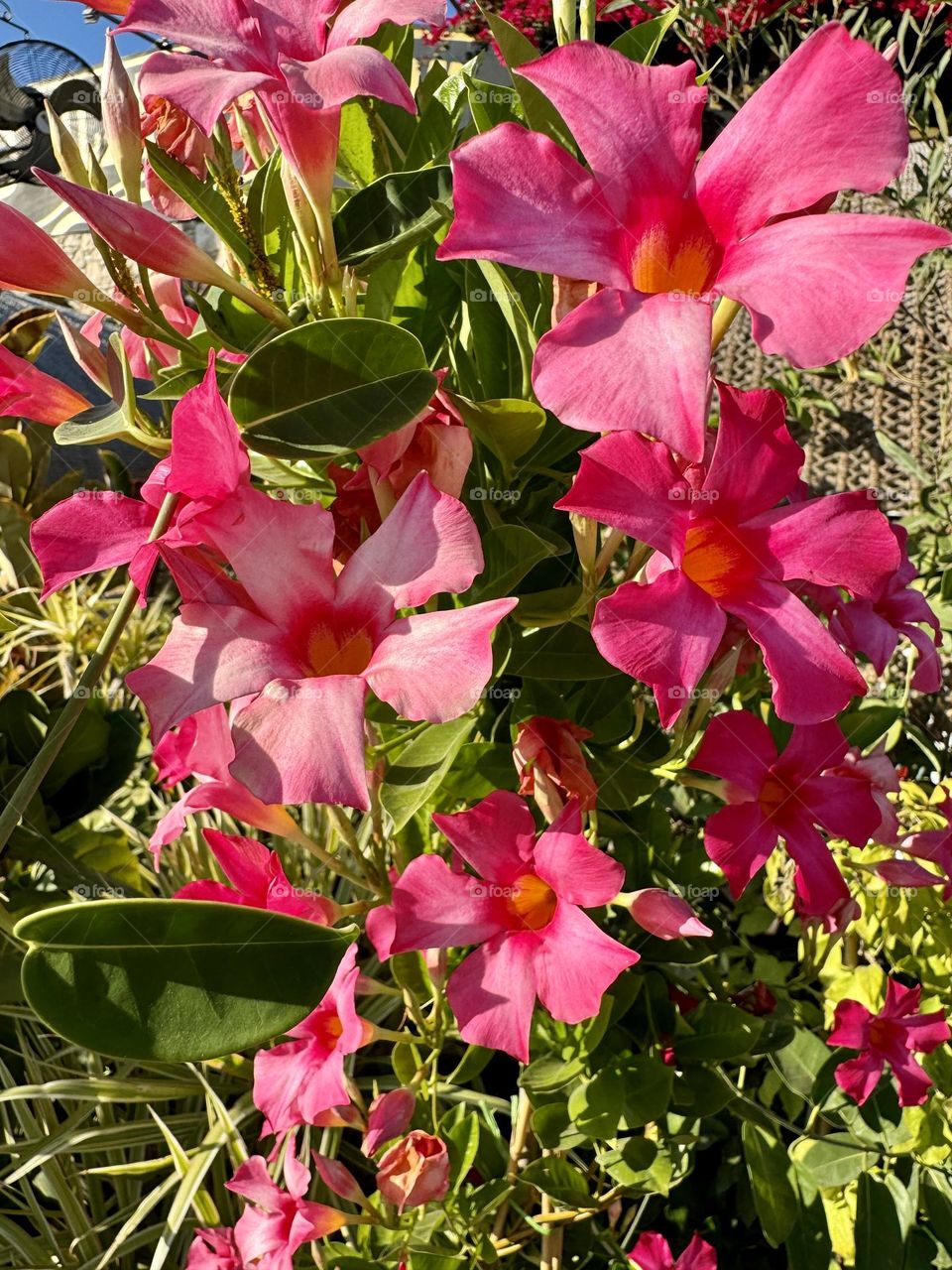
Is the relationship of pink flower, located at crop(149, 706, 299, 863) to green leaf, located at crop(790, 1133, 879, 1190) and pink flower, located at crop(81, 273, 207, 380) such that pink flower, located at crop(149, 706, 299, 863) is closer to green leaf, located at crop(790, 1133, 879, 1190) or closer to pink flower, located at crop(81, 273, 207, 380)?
pink flower, located at crop(81, 273, 207, 380)

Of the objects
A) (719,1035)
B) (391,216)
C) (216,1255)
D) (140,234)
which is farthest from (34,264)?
(216,1255)

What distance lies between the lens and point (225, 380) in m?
0.46

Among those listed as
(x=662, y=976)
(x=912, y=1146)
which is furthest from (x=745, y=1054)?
(x=912, y=1146)

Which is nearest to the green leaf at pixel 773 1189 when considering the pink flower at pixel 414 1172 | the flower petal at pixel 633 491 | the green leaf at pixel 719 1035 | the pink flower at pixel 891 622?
the green leaf at pixel 719 1035

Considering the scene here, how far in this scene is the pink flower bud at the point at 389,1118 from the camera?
657 millimetres

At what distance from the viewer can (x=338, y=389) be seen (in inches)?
15.5

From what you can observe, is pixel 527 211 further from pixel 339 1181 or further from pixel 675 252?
pixel 339 1181

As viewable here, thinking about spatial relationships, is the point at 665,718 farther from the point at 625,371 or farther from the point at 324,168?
the point at 324,168

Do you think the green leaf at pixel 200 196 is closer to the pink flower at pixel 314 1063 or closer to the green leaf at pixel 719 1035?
the pink flower at pixel 314 1063

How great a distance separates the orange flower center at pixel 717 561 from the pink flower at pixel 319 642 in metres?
0.12

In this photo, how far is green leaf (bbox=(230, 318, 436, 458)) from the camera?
1.26 ft

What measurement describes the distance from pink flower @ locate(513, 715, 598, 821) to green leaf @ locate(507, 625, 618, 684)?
0.10 feet

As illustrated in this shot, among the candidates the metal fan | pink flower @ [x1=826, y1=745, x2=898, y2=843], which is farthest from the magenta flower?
the metal fan

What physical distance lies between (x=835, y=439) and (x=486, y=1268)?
191 centimetres
